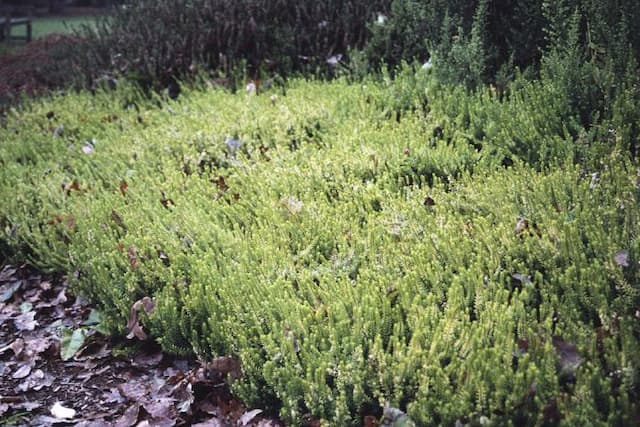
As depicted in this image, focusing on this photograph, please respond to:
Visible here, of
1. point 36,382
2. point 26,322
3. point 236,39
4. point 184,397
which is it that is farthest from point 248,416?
point 236,39

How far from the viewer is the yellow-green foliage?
2172 mm

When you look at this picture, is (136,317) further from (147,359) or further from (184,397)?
(184,397)

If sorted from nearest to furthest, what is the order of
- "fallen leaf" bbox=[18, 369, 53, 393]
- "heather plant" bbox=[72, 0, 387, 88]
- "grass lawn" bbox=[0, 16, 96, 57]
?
"fallen leaf" bbox=[18, 369, 53, 393] → "heather plant" bbox=[72, 0, 387, 88] → "grass lawn" bbox=[0, 16, 96, 57]

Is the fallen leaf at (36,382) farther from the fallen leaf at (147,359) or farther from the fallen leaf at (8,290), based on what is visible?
the fallen leaf at (8,290)

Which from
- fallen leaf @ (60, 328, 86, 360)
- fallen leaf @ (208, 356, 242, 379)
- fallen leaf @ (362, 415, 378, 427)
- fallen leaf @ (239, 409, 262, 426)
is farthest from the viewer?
fallen leaf @ (60, 328, 86, 360)

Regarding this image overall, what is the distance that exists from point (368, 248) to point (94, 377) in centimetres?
141

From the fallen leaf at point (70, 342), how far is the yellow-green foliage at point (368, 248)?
0.66ft

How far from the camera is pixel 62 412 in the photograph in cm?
277

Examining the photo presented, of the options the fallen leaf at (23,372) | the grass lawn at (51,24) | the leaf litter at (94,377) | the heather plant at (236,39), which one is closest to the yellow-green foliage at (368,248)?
the leaf litter at (94,377)

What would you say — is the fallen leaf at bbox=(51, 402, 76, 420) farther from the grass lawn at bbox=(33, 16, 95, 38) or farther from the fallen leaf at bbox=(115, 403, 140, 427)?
the grass lawn at bbox=(33, 16, 95, 38)

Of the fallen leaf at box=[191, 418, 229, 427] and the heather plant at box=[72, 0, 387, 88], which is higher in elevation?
the heather plant at box=[72, 0, 387, 88]

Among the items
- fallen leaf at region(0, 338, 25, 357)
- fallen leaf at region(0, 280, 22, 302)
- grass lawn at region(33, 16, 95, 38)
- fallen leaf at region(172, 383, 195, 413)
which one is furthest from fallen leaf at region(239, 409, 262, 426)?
grass lawn at region(33, 16, 95, 38)

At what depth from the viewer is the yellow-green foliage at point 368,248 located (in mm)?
2172

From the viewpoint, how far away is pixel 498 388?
6.72ft
